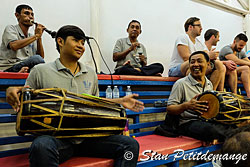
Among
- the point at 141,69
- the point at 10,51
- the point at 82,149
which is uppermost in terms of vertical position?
the point at 10,51

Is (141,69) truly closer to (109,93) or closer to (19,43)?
(109,93)

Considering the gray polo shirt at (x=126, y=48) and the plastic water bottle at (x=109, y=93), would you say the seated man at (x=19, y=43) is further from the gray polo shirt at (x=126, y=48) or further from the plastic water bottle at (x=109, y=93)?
the gray polo shirt at (x=126, y=48)

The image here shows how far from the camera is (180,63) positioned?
319cm

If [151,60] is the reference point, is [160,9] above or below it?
above

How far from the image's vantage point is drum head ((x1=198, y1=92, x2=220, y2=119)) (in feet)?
6.78

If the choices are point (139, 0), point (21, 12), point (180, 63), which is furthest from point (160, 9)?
point (21, 12)

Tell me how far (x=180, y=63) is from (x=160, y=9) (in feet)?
6.36

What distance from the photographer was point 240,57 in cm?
416

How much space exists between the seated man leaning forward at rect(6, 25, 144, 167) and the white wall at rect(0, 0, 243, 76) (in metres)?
1.85

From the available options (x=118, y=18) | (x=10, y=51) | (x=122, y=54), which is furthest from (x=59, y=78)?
(x=118, y=18)

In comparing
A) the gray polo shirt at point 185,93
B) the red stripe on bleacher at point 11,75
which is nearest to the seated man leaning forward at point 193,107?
the gray polo shirt at point 185,93


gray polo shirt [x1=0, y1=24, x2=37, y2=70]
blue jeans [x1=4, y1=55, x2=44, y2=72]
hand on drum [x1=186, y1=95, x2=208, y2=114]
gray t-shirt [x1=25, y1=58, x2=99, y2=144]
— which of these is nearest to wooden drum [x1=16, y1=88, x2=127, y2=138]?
gray t-shirt [x1=25, y1=58, x2=99, y2=144]

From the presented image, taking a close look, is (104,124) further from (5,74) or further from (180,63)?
(180,63)

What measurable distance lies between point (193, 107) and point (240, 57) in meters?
2.58
